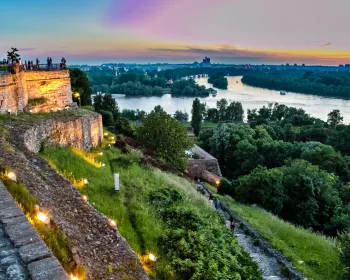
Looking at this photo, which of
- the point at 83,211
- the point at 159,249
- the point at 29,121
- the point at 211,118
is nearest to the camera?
the point at 83,211

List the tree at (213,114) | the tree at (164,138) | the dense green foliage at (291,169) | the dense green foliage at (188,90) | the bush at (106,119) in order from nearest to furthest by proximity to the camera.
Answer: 1. the dense green foliage at (291,169)
2. the tree at (164,138)
3. the bush at (106,119)
4. the tree at (213,114)
5. the dense green foliage at (188,90)

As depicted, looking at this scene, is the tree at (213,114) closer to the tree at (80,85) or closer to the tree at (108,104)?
the tree at (108,104)

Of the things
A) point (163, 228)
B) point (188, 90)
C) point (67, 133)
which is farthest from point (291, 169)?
point (188, 90)

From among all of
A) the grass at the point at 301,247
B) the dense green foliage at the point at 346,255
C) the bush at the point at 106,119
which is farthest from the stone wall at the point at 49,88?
the dense green foliage at the point at 346,255

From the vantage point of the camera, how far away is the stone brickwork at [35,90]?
17.0 meters

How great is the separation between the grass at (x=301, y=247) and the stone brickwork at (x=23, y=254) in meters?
9.97

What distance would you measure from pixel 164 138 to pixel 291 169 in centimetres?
910

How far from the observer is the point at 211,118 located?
69.1m

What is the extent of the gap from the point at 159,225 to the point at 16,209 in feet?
18.1

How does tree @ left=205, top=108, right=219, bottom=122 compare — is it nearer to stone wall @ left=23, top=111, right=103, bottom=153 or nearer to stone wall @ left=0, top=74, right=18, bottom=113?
stone wall @ left=23, top=111, right=103, bottom=153

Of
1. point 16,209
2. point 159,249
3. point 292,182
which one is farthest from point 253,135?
point 16,209

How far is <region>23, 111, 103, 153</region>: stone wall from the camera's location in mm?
12797

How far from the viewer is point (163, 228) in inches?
400

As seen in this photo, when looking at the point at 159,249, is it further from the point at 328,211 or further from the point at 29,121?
the point at 328,211
